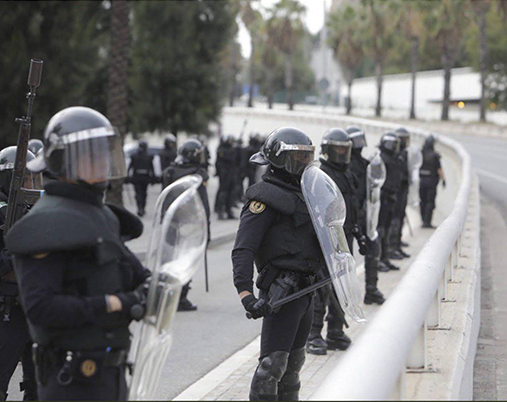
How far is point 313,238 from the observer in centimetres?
610

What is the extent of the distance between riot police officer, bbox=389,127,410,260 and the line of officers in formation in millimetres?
4390

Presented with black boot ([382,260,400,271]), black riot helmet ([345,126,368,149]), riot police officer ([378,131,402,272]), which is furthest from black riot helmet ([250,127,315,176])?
black boot ([382,260,400,271])

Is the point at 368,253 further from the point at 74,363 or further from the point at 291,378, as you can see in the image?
the point at 74,363

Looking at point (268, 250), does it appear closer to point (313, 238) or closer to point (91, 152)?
point (313, 238)

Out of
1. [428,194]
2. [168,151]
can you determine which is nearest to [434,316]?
[428,194]

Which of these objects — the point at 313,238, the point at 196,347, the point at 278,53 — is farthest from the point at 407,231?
the point at 278,53

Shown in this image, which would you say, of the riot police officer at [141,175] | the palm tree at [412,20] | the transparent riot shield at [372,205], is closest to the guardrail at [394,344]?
the transparent riot shield at [372,205]

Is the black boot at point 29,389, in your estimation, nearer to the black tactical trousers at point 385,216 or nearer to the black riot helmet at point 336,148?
the black riot helmet at point 336,148

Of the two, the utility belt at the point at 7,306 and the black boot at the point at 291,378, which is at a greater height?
the utility belt at the point at 7,306

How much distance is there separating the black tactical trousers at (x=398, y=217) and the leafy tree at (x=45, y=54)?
8.63 m

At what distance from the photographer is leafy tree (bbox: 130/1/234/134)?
3306 centimetres

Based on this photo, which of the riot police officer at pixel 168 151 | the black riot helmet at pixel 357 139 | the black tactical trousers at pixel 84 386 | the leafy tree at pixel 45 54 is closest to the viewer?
the black tactical trousers at pixel 84 386

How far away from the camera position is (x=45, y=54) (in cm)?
2227

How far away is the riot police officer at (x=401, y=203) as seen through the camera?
15.6 meters
